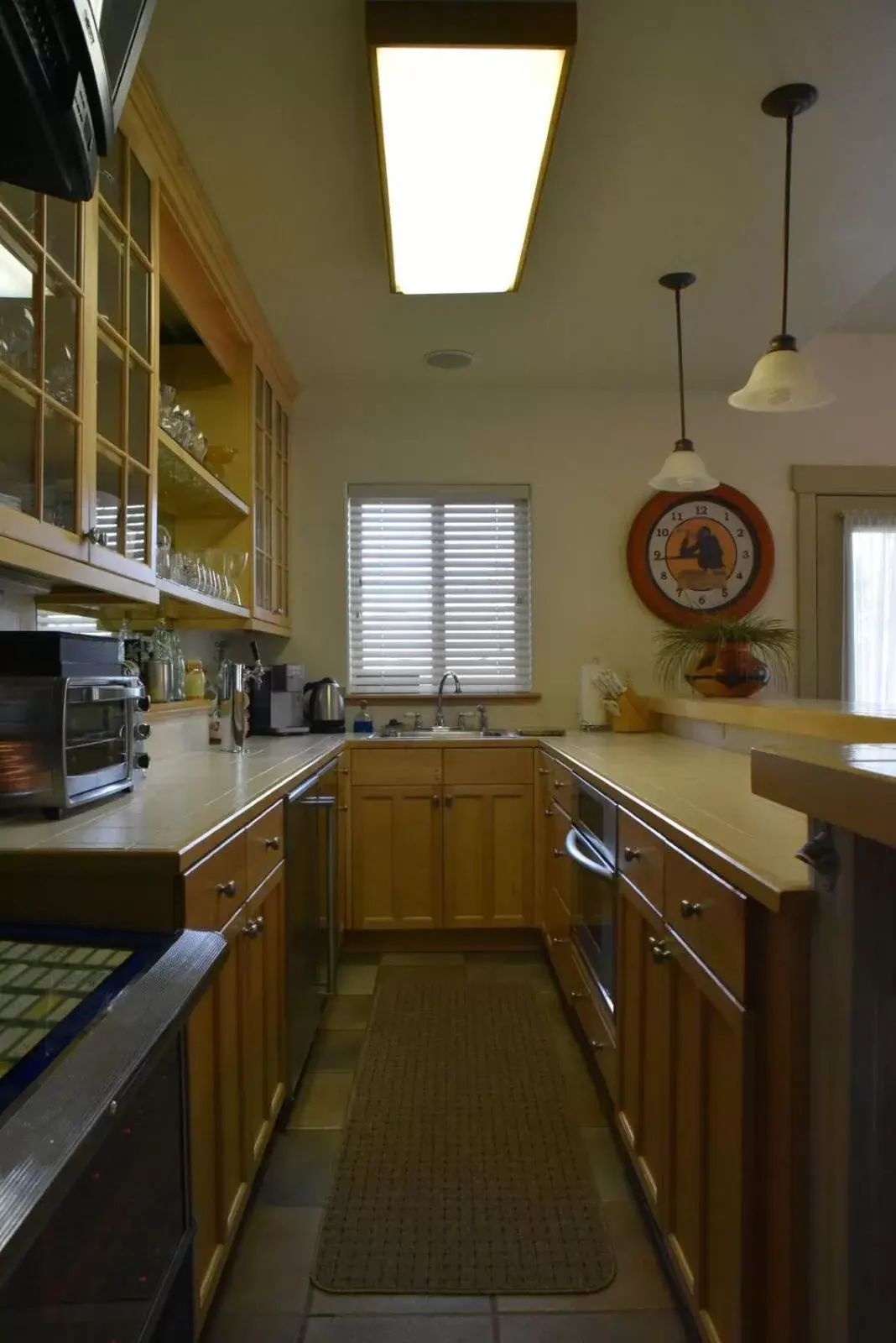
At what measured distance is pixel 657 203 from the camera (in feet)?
7.44

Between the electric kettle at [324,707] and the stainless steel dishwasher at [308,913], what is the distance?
86cm

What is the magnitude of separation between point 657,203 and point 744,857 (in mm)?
2036

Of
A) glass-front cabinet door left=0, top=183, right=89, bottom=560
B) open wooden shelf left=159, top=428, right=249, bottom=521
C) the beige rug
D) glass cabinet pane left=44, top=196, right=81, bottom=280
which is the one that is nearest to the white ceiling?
glass cabinet pane left=44, top=196, right=81, bottom=280

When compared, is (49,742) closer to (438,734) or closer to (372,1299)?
(372,1299)

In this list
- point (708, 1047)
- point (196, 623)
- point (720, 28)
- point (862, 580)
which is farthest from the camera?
point (862, 580)

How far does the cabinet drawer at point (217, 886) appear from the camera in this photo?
123 centimetres

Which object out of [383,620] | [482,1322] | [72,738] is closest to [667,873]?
[482,1322]

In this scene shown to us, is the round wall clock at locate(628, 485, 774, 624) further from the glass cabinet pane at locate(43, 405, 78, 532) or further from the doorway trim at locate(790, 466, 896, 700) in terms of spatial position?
the glass cabinet pane at locate(43, 405, 78, 532)

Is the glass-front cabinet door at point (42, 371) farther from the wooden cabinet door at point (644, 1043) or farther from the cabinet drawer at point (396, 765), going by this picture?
the cabinet drawer at point (396, 765)

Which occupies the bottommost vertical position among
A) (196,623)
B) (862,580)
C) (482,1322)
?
(482,1322)

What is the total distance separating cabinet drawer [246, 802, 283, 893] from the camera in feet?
5.25

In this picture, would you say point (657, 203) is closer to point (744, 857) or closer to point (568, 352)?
point (568, 352)

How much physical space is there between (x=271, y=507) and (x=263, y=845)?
206 centimetres

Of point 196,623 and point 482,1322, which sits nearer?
point 482,1322
